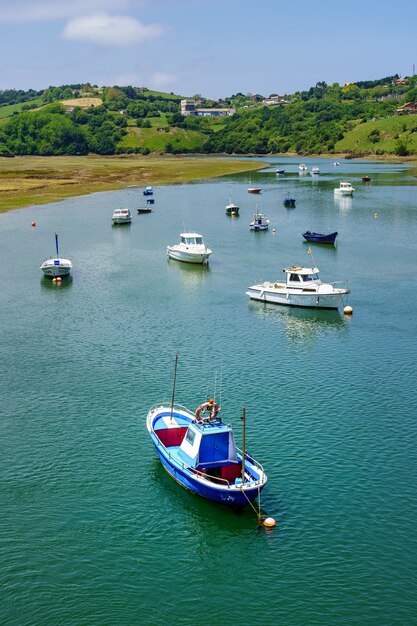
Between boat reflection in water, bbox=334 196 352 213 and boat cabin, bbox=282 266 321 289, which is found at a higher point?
boat reflection in water, bbox=334 196 352 213

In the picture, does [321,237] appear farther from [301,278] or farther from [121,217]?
[121,217]

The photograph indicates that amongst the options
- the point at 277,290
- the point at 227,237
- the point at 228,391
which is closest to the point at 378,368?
the point at 228,391

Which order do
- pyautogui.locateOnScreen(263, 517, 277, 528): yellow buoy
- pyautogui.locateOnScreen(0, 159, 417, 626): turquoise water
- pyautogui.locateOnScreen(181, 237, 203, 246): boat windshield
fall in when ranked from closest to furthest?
pyautogui.locateOnScreen(0, 159, 417, 626): turquoise water < pyautogui.locateOnScreen(263, 517, 277, 528): yellow buoy < pyautogui.locateOnScreen(181, 237, 203, 246): boat windshield

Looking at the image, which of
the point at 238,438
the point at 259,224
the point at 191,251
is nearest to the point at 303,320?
the point at 238,438

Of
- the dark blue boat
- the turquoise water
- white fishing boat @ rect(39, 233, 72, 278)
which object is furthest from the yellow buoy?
white fishing boat @ rect(39, 233, 72, 278)

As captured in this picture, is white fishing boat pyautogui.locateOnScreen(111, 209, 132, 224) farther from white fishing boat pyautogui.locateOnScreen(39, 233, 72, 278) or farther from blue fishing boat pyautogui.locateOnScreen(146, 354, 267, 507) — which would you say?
blue fishing boat pyautogui.locateOnScreen(146, 354, 267, 507)

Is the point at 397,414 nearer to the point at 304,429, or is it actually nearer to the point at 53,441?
the point at 304,429
